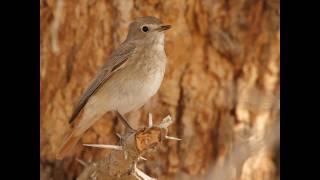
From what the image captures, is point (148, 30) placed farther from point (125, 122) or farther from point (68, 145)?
point (68, 145)

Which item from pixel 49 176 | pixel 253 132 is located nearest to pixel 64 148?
pixel 49 176

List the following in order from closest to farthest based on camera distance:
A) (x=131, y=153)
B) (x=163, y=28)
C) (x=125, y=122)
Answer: (x=131, y=153) < (x=163, y=28) < (x=125, y=122)

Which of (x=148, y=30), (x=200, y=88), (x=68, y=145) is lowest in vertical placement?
(x=68, y=145)

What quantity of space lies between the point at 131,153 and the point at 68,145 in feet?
1.23

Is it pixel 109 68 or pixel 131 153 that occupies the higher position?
pixel 109 68

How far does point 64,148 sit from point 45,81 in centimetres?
21

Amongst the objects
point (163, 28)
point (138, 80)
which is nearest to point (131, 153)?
point (138, 80)

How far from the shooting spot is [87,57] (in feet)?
5.32

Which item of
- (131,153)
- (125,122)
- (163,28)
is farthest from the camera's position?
(125,122)

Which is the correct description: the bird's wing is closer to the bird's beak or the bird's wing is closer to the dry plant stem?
the bird's beak

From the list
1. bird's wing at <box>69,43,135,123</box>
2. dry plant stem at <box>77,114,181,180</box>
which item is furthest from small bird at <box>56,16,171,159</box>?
dry plant stem at <box>77,114,181,180</box>

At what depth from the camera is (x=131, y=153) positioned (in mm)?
1282

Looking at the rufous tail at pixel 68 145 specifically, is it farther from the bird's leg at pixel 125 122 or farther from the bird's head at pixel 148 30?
the bird's head at pixel 148 30

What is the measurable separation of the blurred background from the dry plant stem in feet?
0.89
